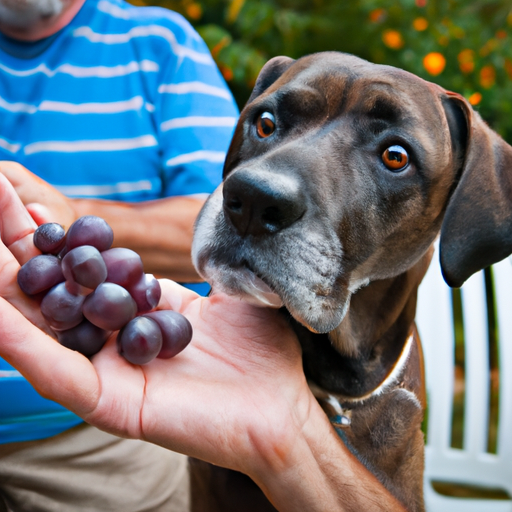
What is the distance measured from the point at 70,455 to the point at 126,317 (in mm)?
859

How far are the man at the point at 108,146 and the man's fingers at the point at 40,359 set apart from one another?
74 centimetres

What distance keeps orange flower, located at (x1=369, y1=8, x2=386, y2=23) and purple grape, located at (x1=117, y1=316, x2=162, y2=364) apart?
110 inches

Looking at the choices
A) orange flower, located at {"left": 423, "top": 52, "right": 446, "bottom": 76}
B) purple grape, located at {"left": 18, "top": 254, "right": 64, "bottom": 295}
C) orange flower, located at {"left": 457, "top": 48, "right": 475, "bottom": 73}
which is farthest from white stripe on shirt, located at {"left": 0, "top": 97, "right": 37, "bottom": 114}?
orange flower, located at {"left": 457, "top": 48, "right": 475, "bottom": 73}

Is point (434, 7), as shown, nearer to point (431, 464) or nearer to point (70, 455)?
point (431, 464)

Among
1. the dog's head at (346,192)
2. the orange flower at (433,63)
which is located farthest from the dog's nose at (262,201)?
the orange flower at (433,63)

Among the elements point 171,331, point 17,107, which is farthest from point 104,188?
point 171,331

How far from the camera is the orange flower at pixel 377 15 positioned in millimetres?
3412

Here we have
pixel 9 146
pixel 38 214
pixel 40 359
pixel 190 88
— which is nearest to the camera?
pixel 40 359

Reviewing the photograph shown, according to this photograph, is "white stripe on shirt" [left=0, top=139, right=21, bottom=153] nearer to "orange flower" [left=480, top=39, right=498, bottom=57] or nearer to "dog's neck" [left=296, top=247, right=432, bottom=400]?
"dog's neck" [left=296, top=247, right=432, bottom=400]

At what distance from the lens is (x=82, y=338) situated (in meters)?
1.28

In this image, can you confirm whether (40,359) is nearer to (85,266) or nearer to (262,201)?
(85,266)

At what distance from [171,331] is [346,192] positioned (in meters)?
0.52

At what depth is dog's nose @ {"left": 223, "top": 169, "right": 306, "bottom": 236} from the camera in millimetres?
1230

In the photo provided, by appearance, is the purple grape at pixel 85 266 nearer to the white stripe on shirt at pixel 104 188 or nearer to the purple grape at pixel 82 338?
the purple grape at pixel 82 338
